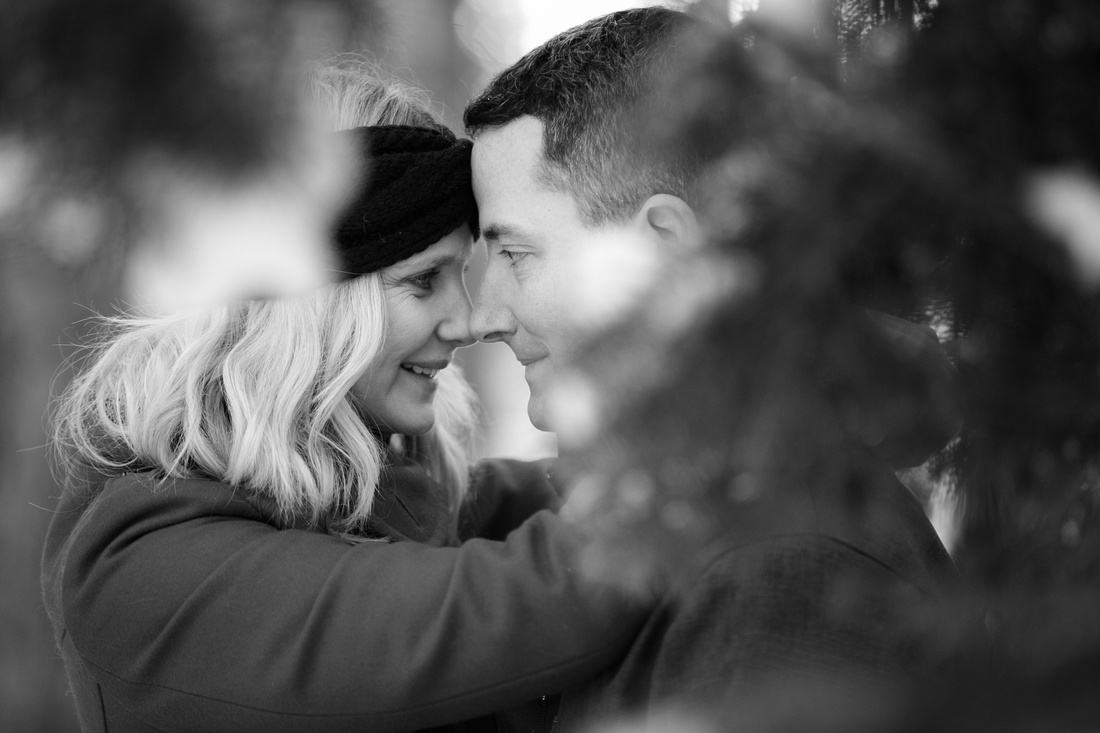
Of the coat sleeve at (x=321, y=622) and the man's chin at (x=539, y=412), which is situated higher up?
the man's chin at (x=539, y=412)

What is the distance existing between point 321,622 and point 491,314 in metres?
0.93

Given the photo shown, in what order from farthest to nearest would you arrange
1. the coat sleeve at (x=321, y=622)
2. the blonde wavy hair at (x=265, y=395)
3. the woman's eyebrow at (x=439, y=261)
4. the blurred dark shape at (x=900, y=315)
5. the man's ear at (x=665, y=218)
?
the woman's eyebrow at (x=439, y=261) → the blonde wavy hair at (x=265, y=395) → the man's ear at (x=665, y=218) → the coat sleeve at (x=321, y=622) → the blurred dark shape at (x=900, y=315)

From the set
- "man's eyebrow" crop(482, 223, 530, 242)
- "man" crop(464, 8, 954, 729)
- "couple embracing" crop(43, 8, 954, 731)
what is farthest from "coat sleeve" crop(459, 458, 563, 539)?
"man's eyebrow" crop(482, 223, 530, 242)

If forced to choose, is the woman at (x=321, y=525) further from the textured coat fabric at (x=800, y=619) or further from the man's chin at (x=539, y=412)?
the man's chin at (x=539, y=412)

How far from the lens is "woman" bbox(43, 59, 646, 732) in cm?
131

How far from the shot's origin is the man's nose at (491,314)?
2.08 m

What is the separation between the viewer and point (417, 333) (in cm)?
212

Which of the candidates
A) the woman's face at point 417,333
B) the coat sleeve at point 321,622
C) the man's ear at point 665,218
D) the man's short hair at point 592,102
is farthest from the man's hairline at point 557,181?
the coat sleeve at point 321,622

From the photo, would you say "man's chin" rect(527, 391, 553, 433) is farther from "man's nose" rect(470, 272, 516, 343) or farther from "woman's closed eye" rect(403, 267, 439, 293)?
"woman's closed eye" rect(403, 267, 439, 293)

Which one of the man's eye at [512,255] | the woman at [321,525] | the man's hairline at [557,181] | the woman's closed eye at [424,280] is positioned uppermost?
the man's hairline at [557,181]

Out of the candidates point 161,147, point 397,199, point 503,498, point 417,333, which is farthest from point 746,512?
point 503,498

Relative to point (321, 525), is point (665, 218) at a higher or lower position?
higher

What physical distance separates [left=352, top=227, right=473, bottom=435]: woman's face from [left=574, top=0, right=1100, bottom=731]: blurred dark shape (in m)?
1.50

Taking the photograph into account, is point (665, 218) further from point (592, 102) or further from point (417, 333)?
point (417, 333)
